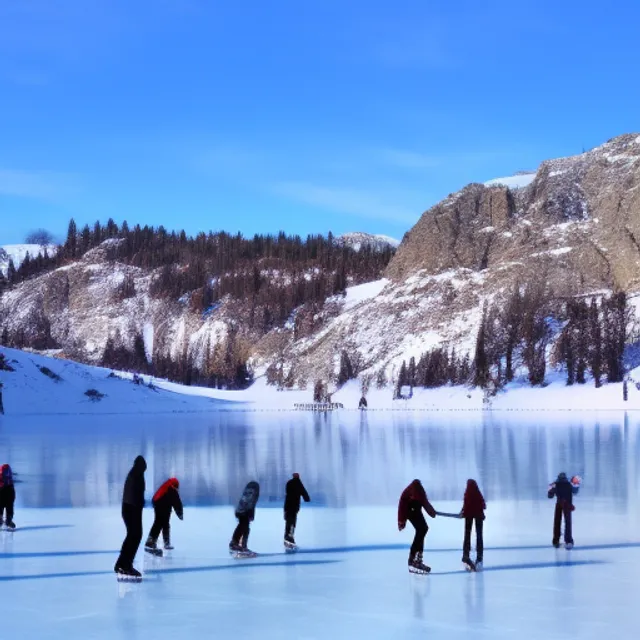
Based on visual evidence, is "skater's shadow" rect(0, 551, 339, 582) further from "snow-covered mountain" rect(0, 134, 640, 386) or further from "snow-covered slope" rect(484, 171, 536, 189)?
"snow-covered slope" rect(484, 171, 536, 189)

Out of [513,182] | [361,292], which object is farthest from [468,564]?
[361,292]

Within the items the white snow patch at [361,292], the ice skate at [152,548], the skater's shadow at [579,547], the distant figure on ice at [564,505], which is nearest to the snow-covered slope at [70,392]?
the ice skate at [152,548]

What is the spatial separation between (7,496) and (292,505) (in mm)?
5370

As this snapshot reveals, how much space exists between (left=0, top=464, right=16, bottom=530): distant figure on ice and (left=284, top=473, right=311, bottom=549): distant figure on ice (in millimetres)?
5171

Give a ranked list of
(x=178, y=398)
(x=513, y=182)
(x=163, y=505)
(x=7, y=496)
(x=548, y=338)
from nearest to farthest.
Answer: (x=163, y=505), (x=7, y=496), (x=178, y=398), (x=548, y=338), (x=513, y=182)

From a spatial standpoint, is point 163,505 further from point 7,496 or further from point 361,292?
point 361,292

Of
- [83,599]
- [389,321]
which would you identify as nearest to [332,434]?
[83,599]

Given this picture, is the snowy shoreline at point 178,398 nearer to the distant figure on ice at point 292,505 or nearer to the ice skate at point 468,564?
the distant figure on ice at point 292,505

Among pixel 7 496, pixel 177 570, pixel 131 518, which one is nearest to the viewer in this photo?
pixel 131 518

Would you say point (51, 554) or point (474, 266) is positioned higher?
point (474, 266)

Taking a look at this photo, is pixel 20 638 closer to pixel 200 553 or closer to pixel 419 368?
pixel 200 553

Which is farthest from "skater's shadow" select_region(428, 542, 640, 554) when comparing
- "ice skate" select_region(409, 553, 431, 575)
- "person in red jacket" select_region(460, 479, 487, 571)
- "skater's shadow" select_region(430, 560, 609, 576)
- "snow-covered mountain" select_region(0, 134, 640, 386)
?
"snow-covered mountain" select_region(0, 134, 640, 386)

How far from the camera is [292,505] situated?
14.2m

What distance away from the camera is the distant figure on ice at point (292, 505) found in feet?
46.5
